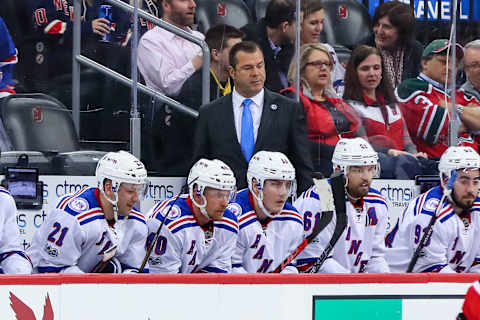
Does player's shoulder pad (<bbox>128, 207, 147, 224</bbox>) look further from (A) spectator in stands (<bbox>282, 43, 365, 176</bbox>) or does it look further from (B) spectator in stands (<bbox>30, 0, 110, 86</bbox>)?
(A) spectator in stands (<bbox>282, 43, 365, 176</bbox>)

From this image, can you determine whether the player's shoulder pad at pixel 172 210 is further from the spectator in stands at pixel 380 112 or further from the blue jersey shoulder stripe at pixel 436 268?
the spectator in stands at pixel 380 112

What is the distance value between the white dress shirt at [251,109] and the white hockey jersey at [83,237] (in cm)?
100

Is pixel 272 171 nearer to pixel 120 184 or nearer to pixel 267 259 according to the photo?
pixel 267 259

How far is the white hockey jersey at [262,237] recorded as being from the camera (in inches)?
231

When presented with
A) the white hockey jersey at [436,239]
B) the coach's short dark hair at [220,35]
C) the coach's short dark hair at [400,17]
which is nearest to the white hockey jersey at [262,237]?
Result: the white hockey jersey at [436,239]

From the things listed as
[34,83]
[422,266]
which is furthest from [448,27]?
[34,83]

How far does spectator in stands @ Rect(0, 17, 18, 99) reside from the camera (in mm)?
6105

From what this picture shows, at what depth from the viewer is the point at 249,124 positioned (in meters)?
6.34

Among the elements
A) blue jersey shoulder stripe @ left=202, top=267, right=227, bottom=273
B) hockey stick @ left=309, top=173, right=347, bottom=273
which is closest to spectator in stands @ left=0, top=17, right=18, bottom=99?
blue jersey shoulder stripe @ left=202, top=267, right=227, bottom=273

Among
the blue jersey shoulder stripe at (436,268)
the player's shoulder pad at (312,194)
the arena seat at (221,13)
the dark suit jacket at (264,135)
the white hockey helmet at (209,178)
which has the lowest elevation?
the blue jersey shoulder stripe at (436,268)

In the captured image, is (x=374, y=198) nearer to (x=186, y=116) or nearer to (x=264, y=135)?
(x=264, y=135)

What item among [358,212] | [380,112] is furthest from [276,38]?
[358,212]

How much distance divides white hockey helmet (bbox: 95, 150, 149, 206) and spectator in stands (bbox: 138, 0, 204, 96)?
918mm

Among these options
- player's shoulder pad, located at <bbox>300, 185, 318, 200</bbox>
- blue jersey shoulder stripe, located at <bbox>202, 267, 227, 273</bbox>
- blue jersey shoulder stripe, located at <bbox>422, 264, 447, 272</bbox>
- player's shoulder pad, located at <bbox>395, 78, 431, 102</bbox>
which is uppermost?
player's shoulder pad, located at <bbox>395, 78, 431, 102</bbox>
